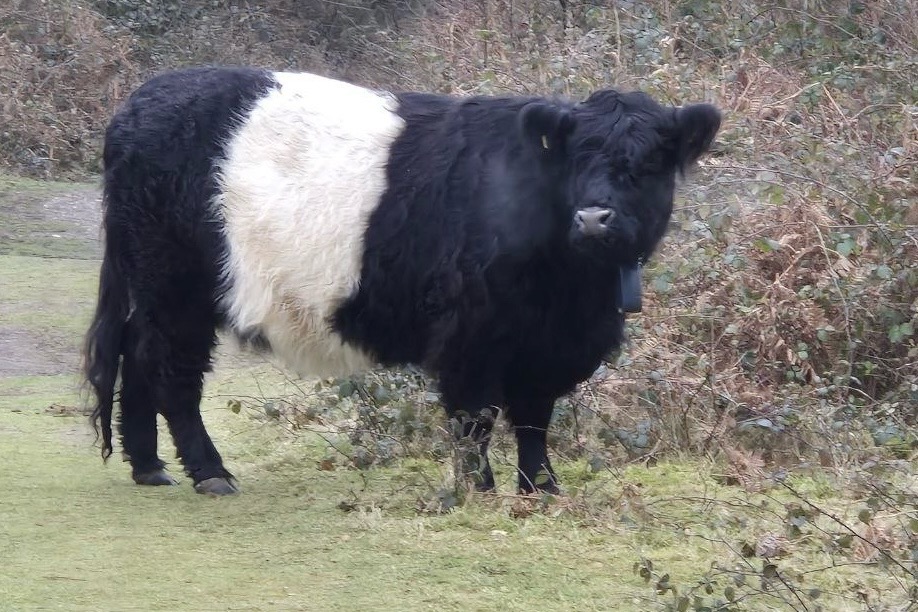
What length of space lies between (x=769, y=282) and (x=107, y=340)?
3.60m

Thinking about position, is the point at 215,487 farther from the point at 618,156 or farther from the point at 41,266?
the point at 41,266

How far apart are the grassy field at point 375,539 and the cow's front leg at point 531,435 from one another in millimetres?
150

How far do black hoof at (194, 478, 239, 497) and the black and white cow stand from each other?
3cm

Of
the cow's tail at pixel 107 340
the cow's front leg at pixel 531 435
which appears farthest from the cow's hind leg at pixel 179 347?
the cow's front leg at pixel 531 435

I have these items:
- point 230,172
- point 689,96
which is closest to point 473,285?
point 230,172

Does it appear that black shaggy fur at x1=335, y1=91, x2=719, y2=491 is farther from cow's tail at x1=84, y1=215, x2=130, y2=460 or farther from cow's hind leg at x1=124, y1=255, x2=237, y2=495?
cow's tail at x1=84, y1=215, x2=130, y2=460

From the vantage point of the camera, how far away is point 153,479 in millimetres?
6520

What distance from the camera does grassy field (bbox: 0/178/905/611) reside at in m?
4.50

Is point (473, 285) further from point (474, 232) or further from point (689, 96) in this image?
point (689, 96)

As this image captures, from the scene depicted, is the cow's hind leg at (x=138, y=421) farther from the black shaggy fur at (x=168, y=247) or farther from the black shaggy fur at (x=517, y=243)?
the black shaggy fur at (x=517, y=243)

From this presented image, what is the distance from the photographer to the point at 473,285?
18.7 ft

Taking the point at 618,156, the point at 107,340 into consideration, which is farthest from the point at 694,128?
the point at 107,340

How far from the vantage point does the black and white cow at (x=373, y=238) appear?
222 inches

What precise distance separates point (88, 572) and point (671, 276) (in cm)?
383
